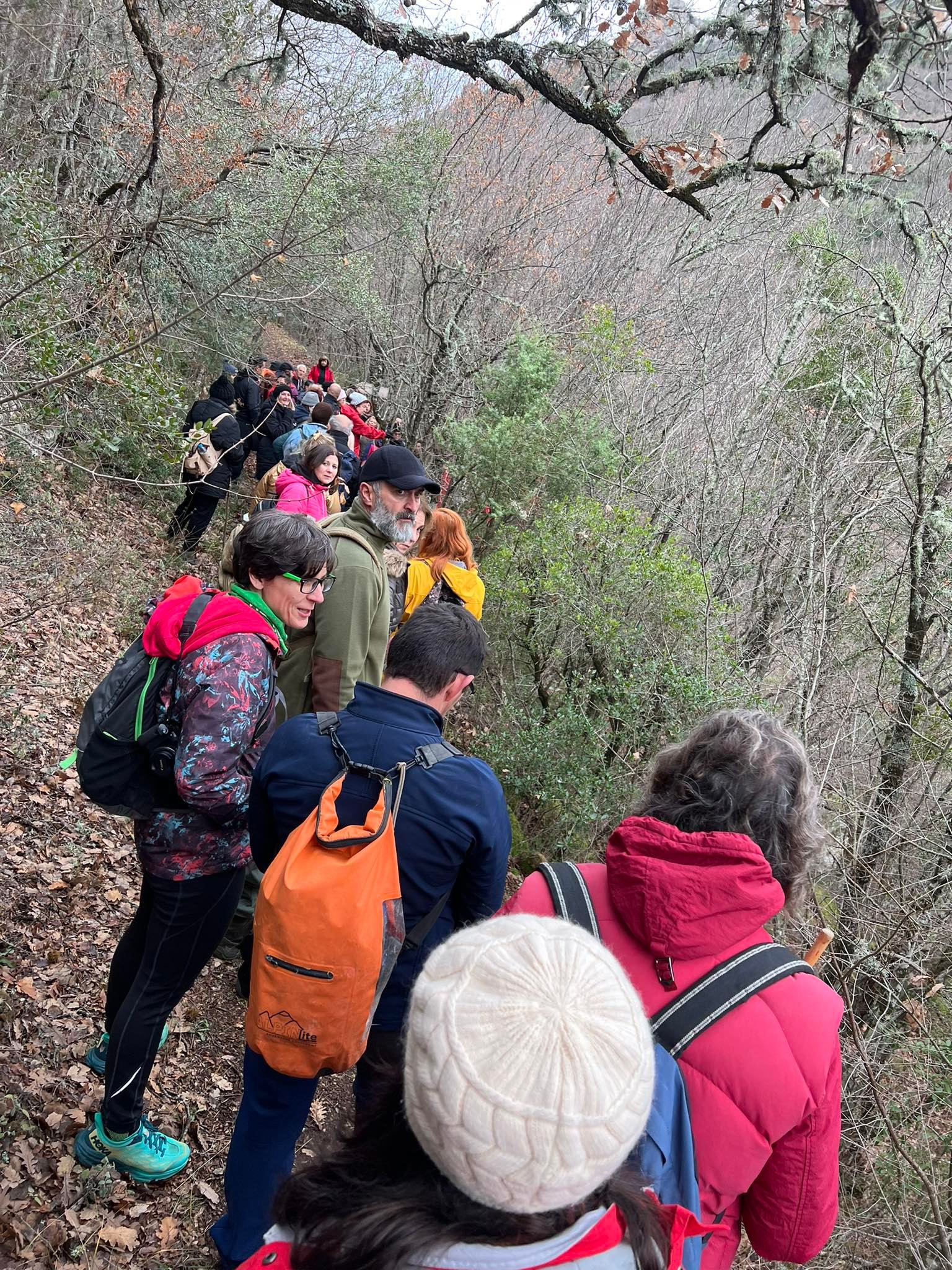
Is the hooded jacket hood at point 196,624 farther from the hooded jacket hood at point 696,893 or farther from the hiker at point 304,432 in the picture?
the hiker at point 304,432

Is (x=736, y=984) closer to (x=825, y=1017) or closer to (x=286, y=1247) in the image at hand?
(x=825, y=1017)

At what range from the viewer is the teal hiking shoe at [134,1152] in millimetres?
2656

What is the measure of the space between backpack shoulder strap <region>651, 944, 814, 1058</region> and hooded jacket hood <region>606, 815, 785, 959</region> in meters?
0.04

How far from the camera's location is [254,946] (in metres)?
1.98

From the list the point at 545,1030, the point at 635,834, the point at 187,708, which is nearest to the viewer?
the point at 545,1030

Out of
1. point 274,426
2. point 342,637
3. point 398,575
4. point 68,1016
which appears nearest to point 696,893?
point 342,637

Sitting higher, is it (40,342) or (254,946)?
(40,342)

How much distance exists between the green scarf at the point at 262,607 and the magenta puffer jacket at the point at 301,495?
130 inches

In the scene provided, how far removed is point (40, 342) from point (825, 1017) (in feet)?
20.0

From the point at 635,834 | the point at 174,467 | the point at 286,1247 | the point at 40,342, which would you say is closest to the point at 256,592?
the point at 635,834

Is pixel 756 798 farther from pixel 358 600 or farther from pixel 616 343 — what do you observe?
pixel 616 343

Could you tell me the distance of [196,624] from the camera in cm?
229

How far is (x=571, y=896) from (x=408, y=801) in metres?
0.52

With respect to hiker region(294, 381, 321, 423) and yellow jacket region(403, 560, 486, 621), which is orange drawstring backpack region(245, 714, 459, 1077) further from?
hiker region(294, 381, 321, 423)
